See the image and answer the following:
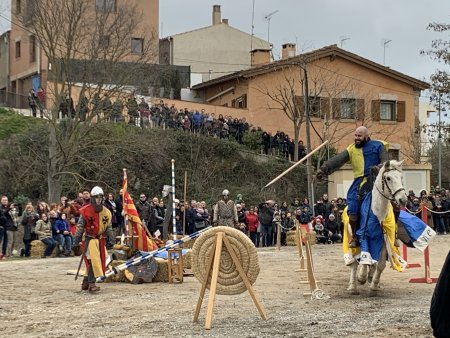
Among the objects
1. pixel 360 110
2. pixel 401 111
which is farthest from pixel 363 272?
pixel 401 111

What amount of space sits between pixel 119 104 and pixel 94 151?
2.51m

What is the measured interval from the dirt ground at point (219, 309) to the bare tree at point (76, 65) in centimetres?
1625

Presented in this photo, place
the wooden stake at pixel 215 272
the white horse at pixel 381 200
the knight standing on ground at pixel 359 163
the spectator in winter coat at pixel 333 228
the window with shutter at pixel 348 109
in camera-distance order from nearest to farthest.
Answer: the wooden stake at pixel 215 272 → the white horse at pixel 381 200 → the knight standing on ground at pixel 359 163 → the spectator in winter coat at pixel 333 228 → the window with shutter at pixel 348 109

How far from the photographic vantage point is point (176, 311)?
12.3 meters

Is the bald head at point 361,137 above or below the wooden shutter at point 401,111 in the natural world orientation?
below

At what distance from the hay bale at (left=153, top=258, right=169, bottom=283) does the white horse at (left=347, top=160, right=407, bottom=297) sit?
477 cm

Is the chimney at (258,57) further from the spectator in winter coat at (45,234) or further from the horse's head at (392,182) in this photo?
the horse's head at (392,182)

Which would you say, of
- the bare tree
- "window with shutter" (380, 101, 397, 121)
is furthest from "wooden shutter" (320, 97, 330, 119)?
the bare tree

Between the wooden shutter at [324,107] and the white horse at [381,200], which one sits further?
the wooden shutter at [324,107]

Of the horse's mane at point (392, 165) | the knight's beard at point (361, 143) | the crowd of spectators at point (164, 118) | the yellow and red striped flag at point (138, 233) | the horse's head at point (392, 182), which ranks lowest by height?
the yellow and red striped flag at point (138, 233)

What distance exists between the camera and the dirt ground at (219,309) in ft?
33.8

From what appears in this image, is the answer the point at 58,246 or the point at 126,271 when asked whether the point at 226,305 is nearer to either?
the point at 126,271

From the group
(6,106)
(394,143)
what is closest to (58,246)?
(6,106)

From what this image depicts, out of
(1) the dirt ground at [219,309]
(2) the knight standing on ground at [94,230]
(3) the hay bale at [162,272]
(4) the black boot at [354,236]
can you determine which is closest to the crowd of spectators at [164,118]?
(1) the dirt ground at [219,309]
